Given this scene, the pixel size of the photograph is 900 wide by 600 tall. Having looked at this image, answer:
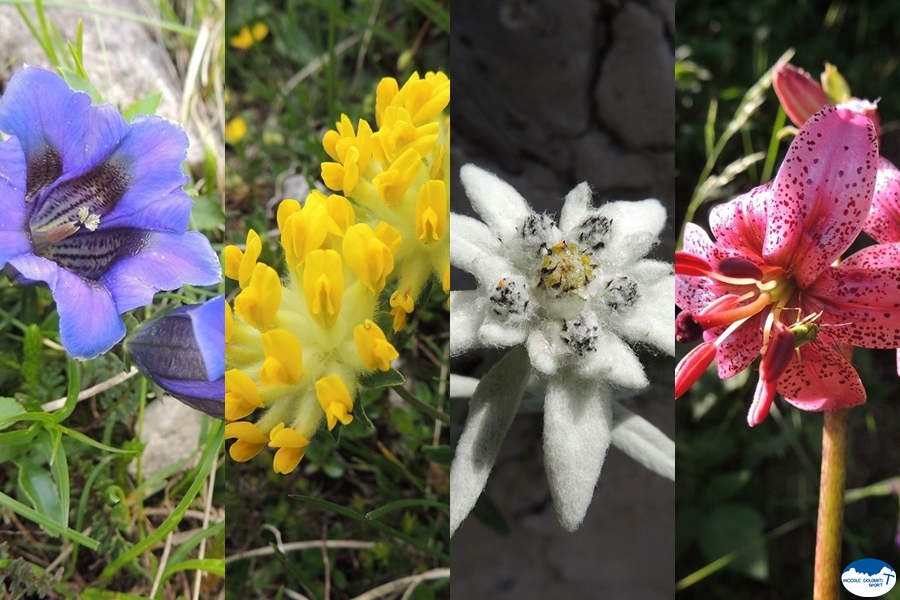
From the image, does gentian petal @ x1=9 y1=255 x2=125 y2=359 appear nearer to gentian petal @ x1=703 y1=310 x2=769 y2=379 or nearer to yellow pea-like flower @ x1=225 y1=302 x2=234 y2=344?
yellow pea-like flower @ x1=225 y1=302 x2=234 y2=344

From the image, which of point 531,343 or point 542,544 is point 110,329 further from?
point 542,544

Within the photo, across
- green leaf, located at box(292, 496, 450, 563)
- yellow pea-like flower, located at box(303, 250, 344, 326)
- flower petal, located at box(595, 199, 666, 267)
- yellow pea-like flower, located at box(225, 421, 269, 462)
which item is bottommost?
green leaf, located at box(292, 496, 450, 563)

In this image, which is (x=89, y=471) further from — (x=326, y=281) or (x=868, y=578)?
(x=868, y=578)

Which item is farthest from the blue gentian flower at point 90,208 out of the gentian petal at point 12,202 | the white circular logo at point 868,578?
the white circular logo at point 868,578

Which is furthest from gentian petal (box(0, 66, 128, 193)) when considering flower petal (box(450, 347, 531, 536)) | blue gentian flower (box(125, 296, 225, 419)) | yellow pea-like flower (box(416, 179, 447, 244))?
flower petal (box(450, 347, 531, 536))

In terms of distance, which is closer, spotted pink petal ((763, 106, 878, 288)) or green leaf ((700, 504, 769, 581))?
spotted pink petal ((763, 106, 878, 288))

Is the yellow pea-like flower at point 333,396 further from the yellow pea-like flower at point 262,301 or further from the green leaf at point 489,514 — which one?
the green leaf at point 489,514

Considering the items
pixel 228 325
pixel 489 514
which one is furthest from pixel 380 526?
pixel 228 325

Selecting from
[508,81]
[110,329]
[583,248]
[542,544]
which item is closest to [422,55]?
[508,81]
